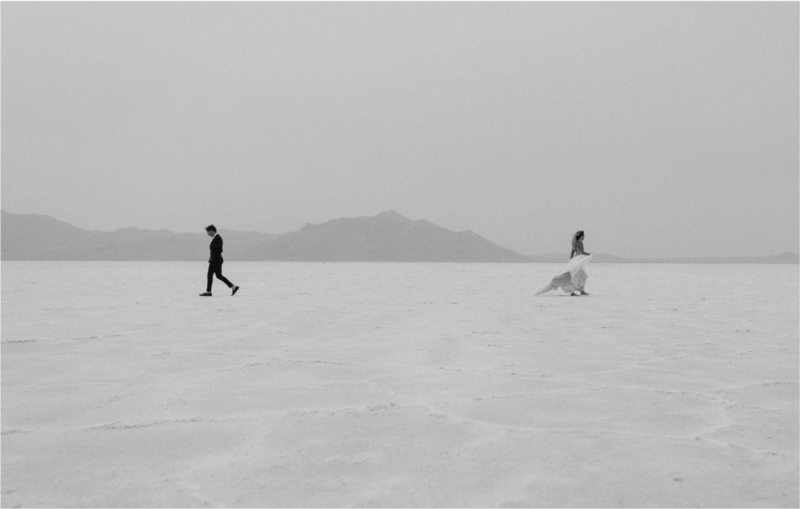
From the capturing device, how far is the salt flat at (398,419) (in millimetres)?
1979

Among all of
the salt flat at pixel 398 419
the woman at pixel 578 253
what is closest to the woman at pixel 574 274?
the woman at pixel 578 253

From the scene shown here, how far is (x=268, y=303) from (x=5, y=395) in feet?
22.2

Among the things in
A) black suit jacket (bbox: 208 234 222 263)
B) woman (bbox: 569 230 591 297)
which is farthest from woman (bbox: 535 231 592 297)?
black suit jacket (bbox: 208 234 222 263)

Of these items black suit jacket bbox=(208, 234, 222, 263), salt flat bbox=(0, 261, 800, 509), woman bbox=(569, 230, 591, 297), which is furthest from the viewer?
woman bbox=(569, 230, 591, 297)

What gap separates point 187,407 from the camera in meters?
3.03

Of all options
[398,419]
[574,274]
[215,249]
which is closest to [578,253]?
[574,274]

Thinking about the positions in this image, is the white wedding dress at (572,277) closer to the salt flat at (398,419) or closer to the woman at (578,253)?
the woman at (578,253)

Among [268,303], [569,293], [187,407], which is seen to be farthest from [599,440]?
[569,293]

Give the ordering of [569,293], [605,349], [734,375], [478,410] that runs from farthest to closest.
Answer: [569,293]
[605,349]
[734,375]
[478,410]

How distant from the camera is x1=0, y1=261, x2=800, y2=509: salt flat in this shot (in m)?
1.98

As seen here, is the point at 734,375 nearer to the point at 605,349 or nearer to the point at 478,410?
the point at 605,349

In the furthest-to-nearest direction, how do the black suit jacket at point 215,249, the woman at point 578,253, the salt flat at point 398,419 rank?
the woman at point 578,253 → the black suit jacket at point 215,249 → the salt flat at point 398,419

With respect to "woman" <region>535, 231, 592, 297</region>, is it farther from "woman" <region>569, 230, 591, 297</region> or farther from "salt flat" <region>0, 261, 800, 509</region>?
"salt flat" <region>0, 261, 800, 509</region>

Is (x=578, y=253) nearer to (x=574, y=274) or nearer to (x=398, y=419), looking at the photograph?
(x=574, y=274)
